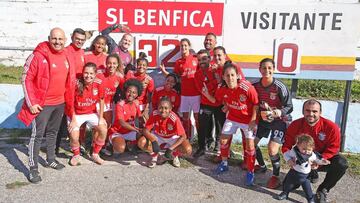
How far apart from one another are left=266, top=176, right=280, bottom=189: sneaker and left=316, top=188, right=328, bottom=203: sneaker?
46 centimetres

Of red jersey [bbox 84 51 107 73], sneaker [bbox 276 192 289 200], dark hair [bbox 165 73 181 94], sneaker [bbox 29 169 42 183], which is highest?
red jersey [bbox 84 51 107 73]

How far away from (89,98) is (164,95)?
Result: 3.31 feet

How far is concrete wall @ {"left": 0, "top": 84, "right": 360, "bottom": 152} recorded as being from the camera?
5871mm

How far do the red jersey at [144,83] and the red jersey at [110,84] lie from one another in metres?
0.15

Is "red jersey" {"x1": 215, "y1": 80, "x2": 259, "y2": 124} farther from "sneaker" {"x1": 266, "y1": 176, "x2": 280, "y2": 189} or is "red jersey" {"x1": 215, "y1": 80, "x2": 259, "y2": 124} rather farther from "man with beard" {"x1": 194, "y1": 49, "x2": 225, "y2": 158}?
"sneaker" {"x1": 266, "y1": 176, "x2": 280, "y2": 189}

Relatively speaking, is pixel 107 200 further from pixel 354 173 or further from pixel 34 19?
pixel 34 19

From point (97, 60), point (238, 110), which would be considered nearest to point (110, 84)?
point (97, 60)

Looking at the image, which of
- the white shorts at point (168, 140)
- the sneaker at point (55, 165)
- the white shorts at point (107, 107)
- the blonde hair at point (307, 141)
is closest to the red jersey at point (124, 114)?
the white shorts at point (107, 107)

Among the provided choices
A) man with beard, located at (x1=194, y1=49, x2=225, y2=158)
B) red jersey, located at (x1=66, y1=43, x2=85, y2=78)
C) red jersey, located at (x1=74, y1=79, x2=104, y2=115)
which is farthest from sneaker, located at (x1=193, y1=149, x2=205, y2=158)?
red jersey, located at (x1=66, y1=43, x2=85, y2=78)

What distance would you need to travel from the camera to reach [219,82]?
5.13 m

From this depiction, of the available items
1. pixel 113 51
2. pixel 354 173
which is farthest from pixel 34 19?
pixel 354 173

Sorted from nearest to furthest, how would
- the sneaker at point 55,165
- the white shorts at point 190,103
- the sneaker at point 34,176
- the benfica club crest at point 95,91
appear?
Result: the sneaker at point 34,176, the sneaker at point 55,165, the benfica club crest at point 95,91, the white shorts at point 190,103

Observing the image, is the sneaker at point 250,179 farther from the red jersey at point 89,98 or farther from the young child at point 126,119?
the red jersey at point 89,98

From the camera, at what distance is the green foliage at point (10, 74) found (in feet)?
23.6
